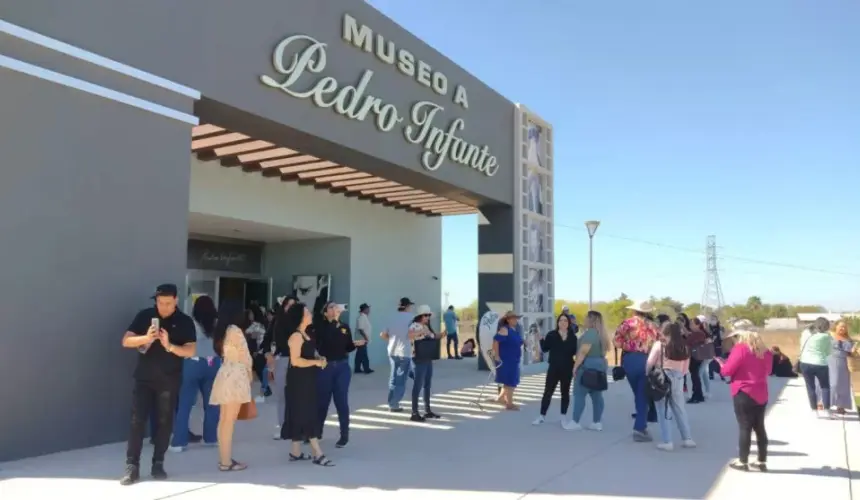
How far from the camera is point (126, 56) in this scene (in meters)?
6.54

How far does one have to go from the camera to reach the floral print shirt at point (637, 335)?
718cm

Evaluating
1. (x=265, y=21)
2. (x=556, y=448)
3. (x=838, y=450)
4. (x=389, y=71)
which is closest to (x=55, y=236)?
(x=265, y=21)

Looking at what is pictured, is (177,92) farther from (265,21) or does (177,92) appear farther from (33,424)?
(33,424)

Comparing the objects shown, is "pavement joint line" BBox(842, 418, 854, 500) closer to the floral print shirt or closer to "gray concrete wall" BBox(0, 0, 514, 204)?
the floral print shirt

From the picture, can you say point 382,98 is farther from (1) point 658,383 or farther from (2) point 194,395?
(1) point 658,383

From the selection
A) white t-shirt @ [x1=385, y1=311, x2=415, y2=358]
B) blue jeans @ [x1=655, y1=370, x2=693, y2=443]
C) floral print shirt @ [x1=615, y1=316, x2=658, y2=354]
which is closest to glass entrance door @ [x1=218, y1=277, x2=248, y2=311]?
white t-shirt @ [x1=385, y1=311, x2=415, y2=358]

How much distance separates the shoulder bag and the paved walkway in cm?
58

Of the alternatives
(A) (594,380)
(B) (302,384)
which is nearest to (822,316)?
(A) (594,380)

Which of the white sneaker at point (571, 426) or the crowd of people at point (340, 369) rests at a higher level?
the crowd of people at point (340, 369)

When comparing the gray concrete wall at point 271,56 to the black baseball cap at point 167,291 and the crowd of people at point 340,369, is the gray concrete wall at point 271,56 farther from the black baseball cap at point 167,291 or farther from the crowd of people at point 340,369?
the black baseball cap at point 167,291

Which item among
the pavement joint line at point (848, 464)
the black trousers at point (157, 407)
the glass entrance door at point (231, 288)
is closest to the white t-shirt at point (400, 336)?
the black trousers at point (157, 407)

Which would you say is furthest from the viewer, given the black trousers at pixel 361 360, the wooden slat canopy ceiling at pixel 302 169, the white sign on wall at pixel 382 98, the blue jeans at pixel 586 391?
the black trousers at pixel 361 360

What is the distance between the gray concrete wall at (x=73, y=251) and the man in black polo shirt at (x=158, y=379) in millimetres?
1210

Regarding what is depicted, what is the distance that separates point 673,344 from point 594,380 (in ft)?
3.76
